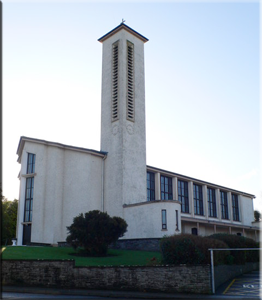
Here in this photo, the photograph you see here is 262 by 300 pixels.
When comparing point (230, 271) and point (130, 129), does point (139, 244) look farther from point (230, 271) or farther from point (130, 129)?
point (230, 271)

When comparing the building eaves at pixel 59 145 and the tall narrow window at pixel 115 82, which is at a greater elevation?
the tall narrow window at pixel 115 82

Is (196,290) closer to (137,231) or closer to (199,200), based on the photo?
(137,231)

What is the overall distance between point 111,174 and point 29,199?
8.39 m

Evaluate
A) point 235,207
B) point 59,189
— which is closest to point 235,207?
point 235,207

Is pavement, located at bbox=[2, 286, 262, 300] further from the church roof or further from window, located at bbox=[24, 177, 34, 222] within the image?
the church roof

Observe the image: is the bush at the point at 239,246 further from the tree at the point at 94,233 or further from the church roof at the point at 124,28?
the church roof at the point at 124,28

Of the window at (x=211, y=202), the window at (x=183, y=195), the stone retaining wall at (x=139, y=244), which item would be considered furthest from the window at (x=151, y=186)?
the window at (x=211, y=202)

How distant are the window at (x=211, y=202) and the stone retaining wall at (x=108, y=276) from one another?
1417 inches

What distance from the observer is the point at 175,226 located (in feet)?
103

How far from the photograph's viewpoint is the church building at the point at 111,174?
107ft

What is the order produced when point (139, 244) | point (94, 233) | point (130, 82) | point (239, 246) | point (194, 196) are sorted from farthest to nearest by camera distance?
point (194, 196)
point (130, 82)
point (139, 244)
point (94, 233)
point (239, 246)

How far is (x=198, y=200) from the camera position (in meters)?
49.6

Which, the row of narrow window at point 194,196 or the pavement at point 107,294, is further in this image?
the row of narrow window at point 194,196

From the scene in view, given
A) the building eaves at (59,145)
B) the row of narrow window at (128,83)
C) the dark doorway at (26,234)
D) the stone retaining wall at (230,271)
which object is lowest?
the stone retaining wall at (230,271)
